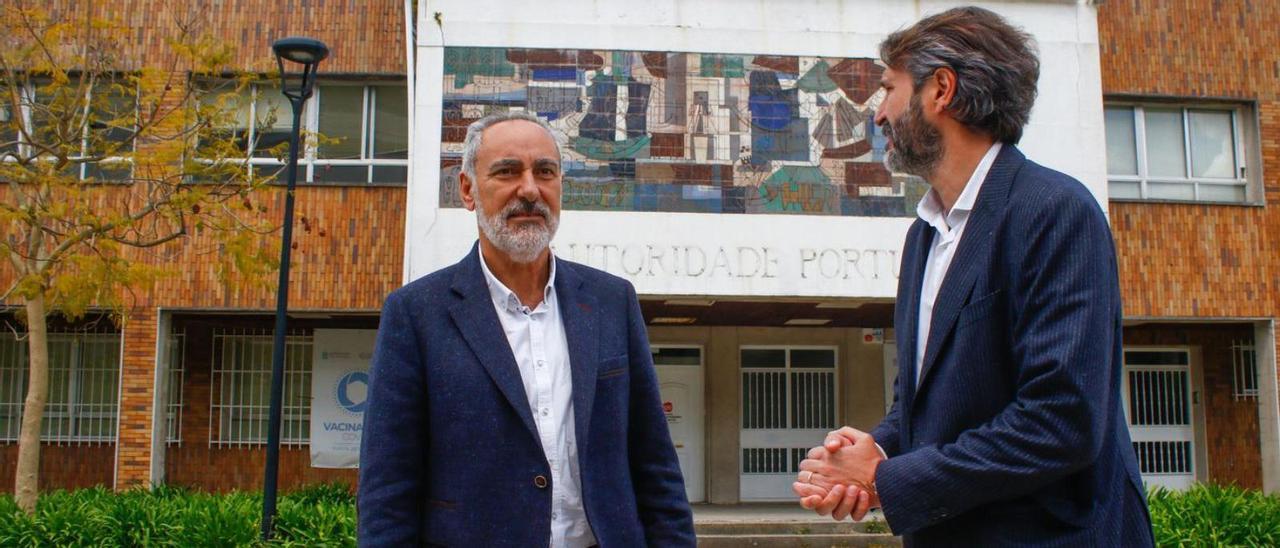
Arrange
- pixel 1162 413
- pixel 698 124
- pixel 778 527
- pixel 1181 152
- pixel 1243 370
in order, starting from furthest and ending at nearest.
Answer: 1. pixel 1162 413
2. pixel 1243 370
3. pixel 1181 152
4. pixel 778 527
5. pixel 698 124

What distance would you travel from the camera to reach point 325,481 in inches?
612

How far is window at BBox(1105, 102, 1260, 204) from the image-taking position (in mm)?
15406

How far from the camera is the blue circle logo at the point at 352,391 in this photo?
1545 centimetres

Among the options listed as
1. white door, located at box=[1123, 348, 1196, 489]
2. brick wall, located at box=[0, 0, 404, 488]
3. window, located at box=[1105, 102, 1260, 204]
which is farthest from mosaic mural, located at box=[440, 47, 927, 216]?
white door, located at box=[1123, 348, 1196, 489]

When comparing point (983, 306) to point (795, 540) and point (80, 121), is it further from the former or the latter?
point (795, 540)

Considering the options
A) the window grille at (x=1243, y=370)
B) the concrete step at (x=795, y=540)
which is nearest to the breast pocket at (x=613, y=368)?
the concrete step at (x=795, y=540)

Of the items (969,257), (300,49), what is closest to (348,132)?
(300,49)

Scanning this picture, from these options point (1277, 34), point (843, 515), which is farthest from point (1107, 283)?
point (1277, 34)

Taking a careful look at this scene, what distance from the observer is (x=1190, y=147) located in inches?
611

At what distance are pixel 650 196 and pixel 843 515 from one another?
1075 cm

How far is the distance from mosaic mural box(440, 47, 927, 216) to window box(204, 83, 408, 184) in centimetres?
224

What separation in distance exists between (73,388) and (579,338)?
14.9 metres

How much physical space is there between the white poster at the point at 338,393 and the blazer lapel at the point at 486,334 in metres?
12.8

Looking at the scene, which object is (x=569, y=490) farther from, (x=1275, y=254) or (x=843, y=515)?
(x=1275, y=254)
